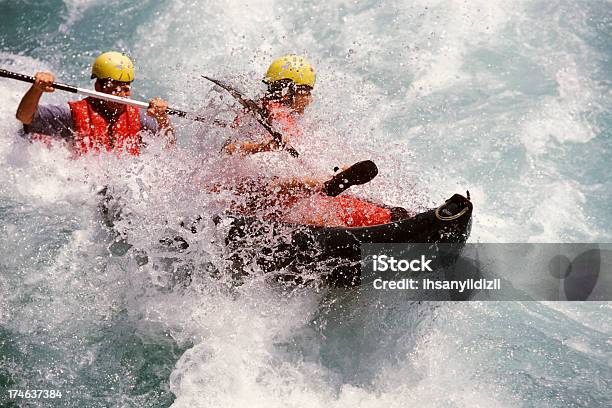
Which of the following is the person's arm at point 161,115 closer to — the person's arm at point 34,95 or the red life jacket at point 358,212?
the person's arm at point 34,95

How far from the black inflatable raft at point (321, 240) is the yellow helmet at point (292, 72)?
4.27 ft

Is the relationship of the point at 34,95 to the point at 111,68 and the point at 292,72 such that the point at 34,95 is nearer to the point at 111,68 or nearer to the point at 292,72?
the point at 111,68

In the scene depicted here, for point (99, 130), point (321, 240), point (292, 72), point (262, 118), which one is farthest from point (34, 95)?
point (321, 240)

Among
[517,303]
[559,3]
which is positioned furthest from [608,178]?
[559,3]

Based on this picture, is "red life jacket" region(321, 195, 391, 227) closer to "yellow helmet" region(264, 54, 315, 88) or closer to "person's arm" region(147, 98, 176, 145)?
"yellow helmet" region(264, 54, 315, 88)

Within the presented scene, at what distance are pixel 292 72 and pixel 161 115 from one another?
1.25 meters

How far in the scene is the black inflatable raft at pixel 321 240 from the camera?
13.7 ft

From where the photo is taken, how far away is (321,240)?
168 inches

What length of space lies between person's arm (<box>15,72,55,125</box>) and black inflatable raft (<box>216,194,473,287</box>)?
196 cm

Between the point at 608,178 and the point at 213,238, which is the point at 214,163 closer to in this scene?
the point at 213,238

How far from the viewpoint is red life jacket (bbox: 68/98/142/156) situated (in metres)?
5.25

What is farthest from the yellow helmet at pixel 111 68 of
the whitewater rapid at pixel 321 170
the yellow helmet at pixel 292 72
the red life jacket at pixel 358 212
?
the red life jacket at pixel 358 212

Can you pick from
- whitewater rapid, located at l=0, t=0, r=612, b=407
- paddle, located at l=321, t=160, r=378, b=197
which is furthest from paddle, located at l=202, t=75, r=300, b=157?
paddle, located at l=321, t=160, r=378, b=197

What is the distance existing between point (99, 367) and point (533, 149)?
5.89 metres
